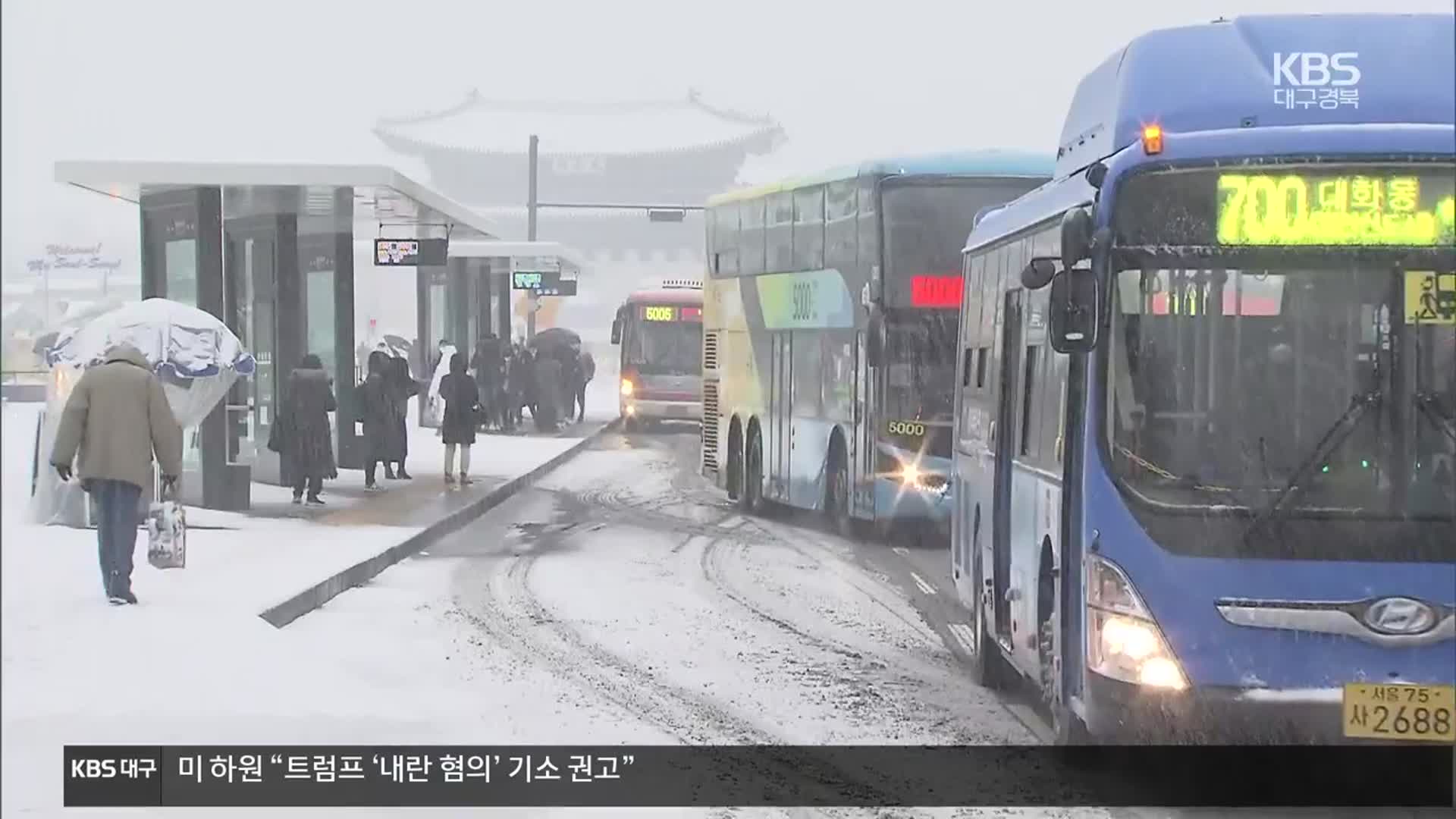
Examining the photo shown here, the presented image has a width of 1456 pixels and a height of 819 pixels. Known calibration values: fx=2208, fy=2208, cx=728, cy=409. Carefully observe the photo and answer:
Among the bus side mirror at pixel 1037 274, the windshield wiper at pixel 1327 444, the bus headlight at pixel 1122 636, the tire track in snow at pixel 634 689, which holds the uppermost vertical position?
the bus side mirror at pixel 1037 274

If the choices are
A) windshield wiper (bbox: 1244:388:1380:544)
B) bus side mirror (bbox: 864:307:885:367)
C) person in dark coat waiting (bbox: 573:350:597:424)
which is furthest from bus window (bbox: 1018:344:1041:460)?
person in dark coat waiting (bbox: 573:350:597:424)

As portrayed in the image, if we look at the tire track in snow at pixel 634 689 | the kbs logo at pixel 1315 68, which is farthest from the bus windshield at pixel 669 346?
the kbs logo at pixel 1315 68

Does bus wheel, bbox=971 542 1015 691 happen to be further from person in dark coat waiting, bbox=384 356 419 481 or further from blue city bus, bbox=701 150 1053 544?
person in dark coat waiting, bbox=384 356 419 481

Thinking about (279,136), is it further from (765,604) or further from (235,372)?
(765,604)

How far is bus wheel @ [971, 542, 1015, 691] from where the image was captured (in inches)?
437

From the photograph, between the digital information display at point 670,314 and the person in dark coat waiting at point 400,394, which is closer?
the person in dark coat waiting at point 400,394

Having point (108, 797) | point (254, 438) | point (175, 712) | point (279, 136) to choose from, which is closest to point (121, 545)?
point (175, 712)

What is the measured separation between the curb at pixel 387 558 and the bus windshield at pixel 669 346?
12.4 metres

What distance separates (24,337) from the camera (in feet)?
195

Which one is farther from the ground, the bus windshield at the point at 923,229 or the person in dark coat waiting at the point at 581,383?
the bus windshield at the point at 923,229

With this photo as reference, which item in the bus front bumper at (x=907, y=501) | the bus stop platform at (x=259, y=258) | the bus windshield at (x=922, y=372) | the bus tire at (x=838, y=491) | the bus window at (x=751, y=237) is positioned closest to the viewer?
the bus windshield at (x=922, y=372)

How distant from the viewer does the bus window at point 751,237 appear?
72.0ft

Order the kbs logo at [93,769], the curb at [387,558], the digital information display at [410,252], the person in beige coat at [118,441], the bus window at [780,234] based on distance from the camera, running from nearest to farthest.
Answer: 1. the kbs logo at [93,769]
2. the person in beige coat at [118,441]
3. the curb at [387,558]
4. the bus window at [780,234]
5. the digital information display at [410,252]

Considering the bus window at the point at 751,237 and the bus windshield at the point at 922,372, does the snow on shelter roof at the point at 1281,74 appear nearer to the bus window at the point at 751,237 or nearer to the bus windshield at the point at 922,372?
the bus windshield at the point at 922,372
